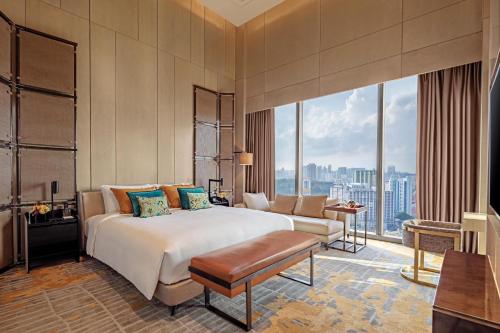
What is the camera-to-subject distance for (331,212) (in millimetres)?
4523

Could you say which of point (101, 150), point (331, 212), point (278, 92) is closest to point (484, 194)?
point (331, 212)

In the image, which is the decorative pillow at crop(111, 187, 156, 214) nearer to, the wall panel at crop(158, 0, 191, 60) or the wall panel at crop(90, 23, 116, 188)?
the wall panel at crop(90, 23, 116, 188)

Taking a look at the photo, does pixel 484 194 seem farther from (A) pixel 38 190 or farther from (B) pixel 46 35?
(B) pixel 46 35

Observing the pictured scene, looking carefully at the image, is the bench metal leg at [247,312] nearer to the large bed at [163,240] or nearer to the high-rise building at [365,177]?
the large bed at [163,240]

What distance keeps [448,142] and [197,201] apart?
13.0ft

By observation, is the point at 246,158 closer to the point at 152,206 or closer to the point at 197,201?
the point at 197,201

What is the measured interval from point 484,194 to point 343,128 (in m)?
2.54

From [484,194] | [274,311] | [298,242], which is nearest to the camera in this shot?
[274,311]

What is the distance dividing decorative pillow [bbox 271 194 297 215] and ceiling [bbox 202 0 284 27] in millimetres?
4154

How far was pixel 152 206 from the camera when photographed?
11.8ft

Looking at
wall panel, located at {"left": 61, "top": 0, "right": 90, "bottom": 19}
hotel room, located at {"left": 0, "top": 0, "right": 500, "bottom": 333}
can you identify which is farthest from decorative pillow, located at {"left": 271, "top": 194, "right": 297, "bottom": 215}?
wall panel, located at {"left": 61, "top": 0, "right": 90, "bottom": 19}

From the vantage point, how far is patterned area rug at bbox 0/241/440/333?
212 cm

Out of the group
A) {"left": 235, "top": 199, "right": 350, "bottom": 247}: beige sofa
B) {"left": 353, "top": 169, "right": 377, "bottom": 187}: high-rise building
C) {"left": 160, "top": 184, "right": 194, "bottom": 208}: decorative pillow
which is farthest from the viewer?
{"left": 353, "top": 169, "right": 377, "bottom": 187}: high-rise building

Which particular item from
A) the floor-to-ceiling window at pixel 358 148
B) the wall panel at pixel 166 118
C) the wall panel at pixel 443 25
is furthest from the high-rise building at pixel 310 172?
the wall panel at pixel 166 118
